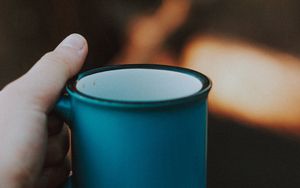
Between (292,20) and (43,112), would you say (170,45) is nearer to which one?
(292,20)

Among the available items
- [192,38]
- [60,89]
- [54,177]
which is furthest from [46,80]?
[192,38]

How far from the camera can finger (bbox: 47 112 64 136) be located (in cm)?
50

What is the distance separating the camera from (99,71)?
504mm

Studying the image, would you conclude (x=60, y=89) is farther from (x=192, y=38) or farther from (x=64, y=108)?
(x=192, y=38)

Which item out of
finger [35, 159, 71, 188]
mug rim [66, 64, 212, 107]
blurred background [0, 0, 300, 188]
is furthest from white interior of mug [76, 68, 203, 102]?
blurred background [0, 0, 300, 188]

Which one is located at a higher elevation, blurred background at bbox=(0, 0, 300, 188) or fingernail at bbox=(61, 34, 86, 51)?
fingernail at bbox=(61, 34, 86, 51)

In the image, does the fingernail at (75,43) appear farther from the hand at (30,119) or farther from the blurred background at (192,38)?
the blurred background at (192,38)

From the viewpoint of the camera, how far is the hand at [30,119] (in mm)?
478

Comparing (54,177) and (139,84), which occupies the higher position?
(139,84)

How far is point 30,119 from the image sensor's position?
1.60 feet

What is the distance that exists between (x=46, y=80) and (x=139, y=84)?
9cm

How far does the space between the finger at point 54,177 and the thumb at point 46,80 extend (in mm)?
108

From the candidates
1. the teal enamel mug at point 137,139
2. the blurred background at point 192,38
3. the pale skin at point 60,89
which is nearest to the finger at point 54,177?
the pale skin at point 60,89

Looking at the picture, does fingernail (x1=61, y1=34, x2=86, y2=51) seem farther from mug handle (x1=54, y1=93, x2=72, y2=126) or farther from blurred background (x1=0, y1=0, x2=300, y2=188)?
blurred background (x1=0, y1=0, x2=300, y2=188)
